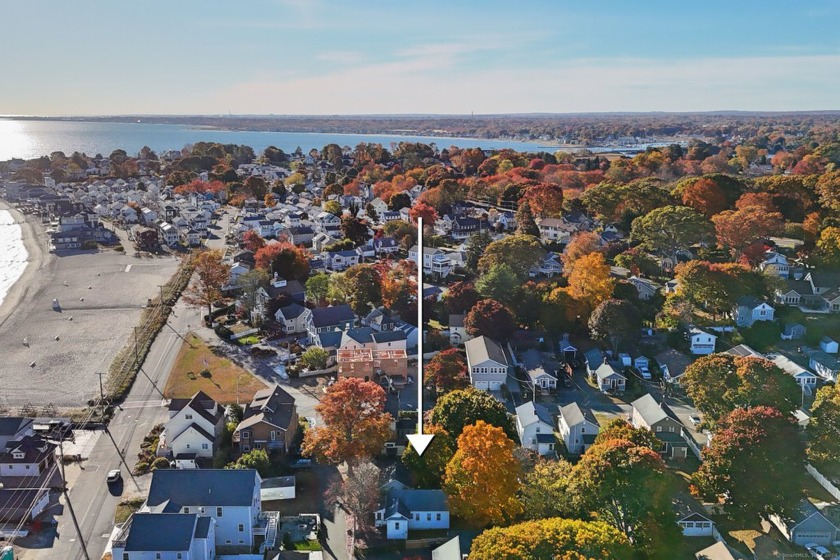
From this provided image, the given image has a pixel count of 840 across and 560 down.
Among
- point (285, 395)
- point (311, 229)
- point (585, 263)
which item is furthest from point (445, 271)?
point (285, 395)

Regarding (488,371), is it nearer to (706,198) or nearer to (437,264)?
(437,264)

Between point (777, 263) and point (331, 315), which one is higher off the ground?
point (777, 263)

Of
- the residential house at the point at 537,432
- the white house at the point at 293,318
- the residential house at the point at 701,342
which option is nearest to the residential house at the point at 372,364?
the white house at the point at 293,318

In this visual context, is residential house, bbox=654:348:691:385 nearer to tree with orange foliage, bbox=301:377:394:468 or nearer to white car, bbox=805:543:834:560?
white car, bbox=805:543:834:560

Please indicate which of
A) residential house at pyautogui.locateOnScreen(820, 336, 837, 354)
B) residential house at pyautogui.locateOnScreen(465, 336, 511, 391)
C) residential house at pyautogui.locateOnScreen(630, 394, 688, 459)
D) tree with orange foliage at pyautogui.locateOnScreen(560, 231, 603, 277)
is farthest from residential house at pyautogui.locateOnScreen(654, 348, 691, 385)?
tree with orange foliage at pyautogui.locateOnScreen(560, 231, 603, 277)

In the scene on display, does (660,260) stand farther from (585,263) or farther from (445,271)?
(445,271)

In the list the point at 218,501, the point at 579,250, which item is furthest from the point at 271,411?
the point at 579,250

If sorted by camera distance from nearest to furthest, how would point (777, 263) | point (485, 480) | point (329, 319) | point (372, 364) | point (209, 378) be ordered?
point (485, 480) → point (372, 364) → point (209, 378) → point (329, 319) → point (777, 263)
